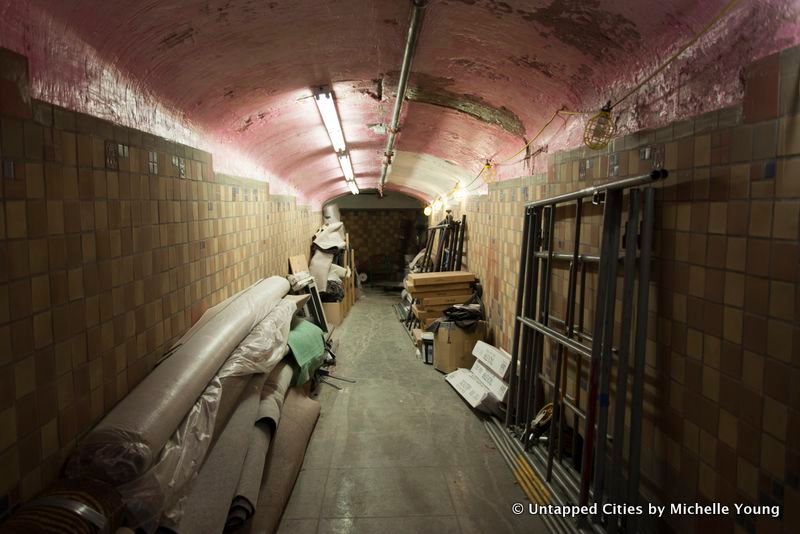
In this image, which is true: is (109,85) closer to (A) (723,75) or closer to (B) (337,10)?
(B) (337,10)

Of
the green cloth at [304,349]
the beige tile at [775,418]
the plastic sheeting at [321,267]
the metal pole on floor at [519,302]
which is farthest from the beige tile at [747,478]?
the plastic sheeting at [321,267]

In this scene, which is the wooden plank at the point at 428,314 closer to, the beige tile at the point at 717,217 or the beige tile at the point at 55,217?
the beige tile at the point at 717,217

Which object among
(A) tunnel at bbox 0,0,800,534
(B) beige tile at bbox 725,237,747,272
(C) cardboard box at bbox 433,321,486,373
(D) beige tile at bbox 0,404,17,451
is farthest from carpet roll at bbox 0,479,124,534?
(C) cardboard box at bbox 433,321,486,373

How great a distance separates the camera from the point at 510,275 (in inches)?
177

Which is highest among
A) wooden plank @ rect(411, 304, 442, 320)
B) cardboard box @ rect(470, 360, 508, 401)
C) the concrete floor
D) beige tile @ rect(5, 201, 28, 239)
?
beige tile @ rect(5, 201, 28, 239)

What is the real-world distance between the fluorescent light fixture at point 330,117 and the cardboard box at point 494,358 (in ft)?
8.80

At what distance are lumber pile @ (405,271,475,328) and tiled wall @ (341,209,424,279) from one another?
9.03m

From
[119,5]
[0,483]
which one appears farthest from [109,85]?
[0,483]

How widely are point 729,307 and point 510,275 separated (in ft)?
9.23

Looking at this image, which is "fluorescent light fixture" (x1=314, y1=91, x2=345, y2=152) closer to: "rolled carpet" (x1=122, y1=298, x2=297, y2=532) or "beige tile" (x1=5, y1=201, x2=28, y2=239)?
"rolled carpet" (x1=122, y1=298, x2=297, y2=532)

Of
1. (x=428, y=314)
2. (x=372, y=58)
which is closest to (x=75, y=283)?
(x=372, y=58)

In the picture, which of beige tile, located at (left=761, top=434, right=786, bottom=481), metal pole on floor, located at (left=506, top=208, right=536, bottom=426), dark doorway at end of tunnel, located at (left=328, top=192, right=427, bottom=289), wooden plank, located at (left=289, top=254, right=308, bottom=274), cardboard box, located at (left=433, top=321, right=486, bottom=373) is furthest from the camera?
dark doorway at end of tunnel, located at (left=328, top=192, right=427, bottom=289)

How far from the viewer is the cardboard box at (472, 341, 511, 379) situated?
4.18 metres

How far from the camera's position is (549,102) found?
3.17 meters
